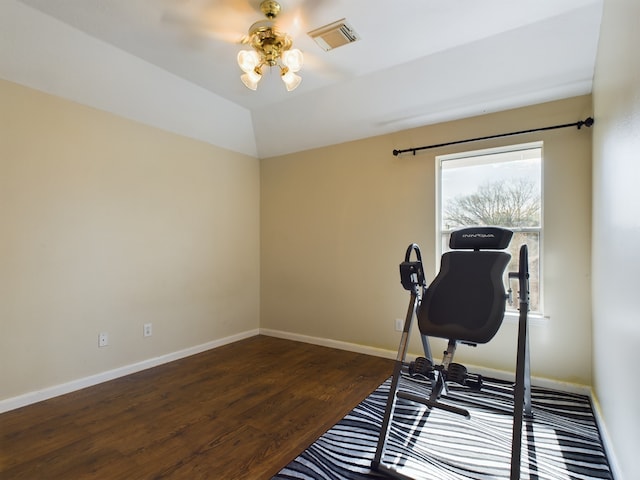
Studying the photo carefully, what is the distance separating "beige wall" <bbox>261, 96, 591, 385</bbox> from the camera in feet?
9.42

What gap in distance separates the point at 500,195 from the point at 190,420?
3.25 meters

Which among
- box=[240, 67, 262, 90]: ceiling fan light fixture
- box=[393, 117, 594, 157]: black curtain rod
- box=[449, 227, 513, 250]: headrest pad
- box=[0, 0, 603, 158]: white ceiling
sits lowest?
box=[449, 227, 513, 250]: headrest pad

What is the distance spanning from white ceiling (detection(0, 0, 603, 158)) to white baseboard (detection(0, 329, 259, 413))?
2.41 metres

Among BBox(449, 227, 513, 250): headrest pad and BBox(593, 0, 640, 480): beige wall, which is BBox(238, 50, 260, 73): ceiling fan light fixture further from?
BBox(593, 0, 640, 480): beige wall

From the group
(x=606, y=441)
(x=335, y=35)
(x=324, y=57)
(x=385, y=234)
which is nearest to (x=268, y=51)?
(x=335, y=35)

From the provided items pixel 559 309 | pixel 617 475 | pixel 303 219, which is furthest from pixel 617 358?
pixel 303 219

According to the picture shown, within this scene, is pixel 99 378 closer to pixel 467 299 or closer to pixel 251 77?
pixel 251 77

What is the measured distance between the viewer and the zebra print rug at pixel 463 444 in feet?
6.28

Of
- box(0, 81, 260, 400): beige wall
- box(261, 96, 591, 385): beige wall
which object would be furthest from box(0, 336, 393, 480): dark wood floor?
box(261, 96, 591, 385): beige wall

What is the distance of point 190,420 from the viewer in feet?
8.07

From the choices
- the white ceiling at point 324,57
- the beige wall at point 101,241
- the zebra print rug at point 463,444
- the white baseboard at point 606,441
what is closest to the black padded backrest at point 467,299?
the zebra print rug at point 463,444

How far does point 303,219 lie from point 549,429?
3.18 meters

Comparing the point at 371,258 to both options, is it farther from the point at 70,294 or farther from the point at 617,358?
the point at 70,294

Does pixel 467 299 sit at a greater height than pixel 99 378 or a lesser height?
greater
